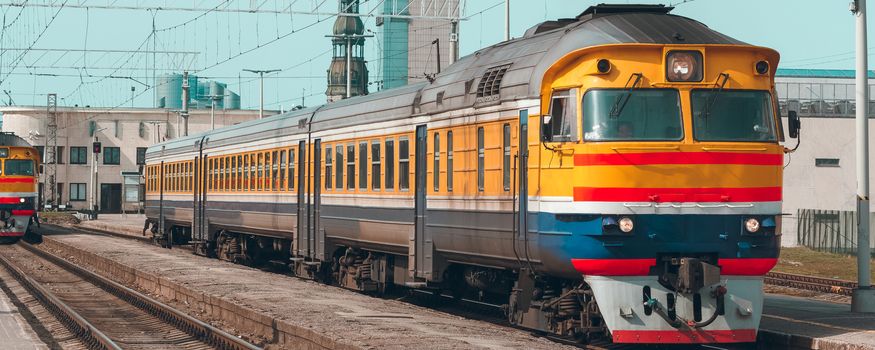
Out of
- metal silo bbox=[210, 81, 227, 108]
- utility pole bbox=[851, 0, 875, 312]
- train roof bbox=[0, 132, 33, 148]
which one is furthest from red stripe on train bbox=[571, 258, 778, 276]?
metal silo bbox=[210, 81, 227, 108]

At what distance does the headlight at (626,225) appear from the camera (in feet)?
45.4

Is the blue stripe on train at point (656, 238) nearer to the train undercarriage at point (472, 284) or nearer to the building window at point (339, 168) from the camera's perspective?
the train undercarriage at point (472, 284)

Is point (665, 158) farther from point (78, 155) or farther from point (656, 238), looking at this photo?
point (78, 155)

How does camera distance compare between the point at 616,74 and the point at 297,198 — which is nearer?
the point at 616,74

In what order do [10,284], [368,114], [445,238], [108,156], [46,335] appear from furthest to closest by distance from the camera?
[108,156]
[10,284]
[368,114]
[46,335]
[445,238]

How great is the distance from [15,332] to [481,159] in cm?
745

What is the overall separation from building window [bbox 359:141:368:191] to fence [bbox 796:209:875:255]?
1013 inches

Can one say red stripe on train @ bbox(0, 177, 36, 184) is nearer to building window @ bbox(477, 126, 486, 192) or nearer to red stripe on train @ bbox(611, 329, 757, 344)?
building window @ bbox(477, 126, 486, 192)

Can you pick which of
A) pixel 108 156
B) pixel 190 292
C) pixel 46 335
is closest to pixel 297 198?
pixel 190 292

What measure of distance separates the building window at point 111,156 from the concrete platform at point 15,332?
82908mm

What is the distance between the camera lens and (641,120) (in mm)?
14062

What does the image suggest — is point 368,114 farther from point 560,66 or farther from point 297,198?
point 560,66

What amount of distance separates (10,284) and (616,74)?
19.4 meters

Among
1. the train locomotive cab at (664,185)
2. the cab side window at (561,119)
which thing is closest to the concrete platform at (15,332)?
the train locomotive cab at (664,185)
